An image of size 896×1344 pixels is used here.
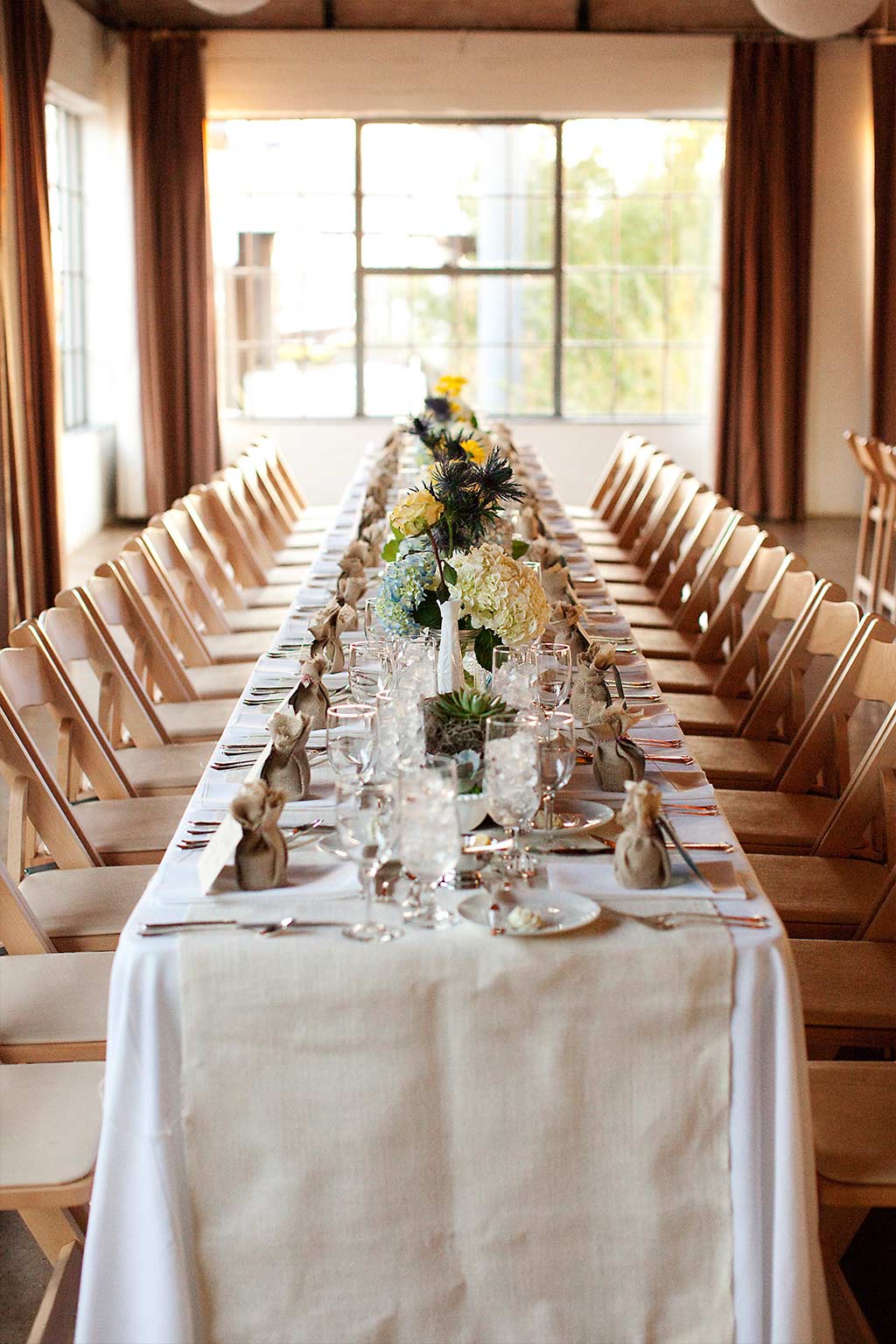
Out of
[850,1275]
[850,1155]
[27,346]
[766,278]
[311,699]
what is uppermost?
[766,278]

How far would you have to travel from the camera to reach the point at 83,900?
291 cm

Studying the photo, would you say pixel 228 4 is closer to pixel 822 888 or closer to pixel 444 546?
pixel 444 546

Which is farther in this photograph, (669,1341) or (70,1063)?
(70,1063)

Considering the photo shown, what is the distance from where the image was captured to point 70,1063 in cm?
230

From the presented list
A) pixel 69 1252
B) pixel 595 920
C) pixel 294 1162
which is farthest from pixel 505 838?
pixel 69 1252

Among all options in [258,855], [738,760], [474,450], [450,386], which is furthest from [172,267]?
[258,855]

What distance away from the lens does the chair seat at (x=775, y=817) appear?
10.8 ft

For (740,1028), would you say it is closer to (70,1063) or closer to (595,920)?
(595,920)

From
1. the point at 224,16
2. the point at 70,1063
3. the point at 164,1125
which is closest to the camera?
the point at 164,1125

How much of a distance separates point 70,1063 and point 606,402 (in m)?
9.82

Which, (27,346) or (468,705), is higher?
(27,346)

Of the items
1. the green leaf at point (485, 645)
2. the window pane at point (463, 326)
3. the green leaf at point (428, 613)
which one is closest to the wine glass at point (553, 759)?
the green leaf at point (485, 645)

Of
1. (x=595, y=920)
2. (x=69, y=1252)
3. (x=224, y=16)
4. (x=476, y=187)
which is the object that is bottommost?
(x=69, y=1252)

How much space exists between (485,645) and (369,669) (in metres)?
0.24
